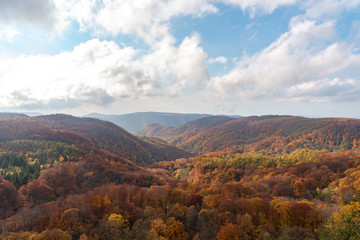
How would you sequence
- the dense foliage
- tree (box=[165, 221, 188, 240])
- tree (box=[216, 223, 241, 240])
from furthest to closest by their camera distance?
the dense foliage < tree (box=[165, 221, 188, 240]) < tree (box=[216, 223, 241, 240])

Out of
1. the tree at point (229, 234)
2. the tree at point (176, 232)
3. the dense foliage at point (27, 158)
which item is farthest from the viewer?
the dense foliage at point (27, 158)

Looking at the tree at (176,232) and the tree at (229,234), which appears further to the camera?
the tree at (176,232)

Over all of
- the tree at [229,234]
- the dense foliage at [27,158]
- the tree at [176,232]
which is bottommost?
the dense foliage at [27,158]

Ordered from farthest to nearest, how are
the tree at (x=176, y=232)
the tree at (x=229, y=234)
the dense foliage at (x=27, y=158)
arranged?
1. the dense foliage at (x=27, y=158)
2. the tree at (x=176, y=232)
3. the tree at (x=229, y=234)

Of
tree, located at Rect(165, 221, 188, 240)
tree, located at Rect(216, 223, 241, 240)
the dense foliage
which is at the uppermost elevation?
tree, located at Rect(216, 223, 241, 240)

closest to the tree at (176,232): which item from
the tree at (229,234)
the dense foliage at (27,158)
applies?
the tree at (229,234)

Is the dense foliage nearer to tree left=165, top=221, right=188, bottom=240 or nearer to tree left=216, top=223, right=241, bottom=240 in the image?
tree left=165, top=221, right=188, bottom=240

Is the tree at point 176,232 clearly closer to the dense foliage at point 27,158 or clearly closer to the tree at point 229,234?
the tree at point 229,234

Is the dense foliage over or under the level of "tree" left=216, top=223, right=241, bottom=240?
under

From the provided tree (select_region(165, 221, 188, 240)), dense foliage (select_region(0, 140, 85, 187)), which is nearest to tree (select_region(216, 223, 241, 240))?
tree (select_region(165, 221, 188, 240))

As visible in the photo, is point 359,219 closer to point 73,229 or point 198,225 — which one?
point 198,225

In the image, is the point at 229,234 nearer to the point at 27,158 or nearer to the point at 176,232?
the point at 176,232

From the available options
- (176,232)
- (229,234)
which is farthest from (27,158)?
(229,234)
